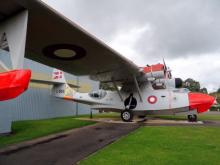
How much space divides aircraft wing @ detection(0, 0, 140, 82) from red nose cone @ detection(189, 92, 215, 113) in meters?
4.06

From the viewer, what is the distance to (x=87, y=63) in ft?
36.8

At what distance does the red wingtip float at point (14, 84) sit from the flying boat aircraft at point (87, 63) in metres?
0.54

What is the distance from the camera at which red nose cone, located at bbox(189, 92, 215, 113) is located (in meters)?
13.5

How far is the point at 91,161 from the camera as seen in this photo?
15.7 feet

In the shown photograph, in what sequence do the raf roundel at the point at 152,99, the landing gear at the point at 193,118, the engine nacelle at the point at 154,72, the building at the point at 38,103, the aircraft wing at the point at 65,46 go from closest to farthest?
the aircraft wing at the point at 65,46, the landing gear at the point at 193,118, the engine nacelle at the point at 154,72, the raf roundel at the point at 152,99, the building at the point at 38,103

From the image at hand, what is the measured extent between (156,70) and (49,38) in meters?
9.04

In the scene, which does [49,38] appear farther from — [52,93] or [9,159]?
[52,93]

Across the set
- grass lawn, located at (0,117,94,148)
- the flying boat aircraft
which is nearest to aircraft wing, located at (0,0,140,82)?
the flying boat aircraft

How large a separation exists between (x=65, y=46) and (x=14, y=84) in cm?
432

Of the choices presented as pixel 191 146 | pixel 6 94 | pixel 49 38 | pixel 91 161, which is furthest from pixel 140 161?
pixel 49 38

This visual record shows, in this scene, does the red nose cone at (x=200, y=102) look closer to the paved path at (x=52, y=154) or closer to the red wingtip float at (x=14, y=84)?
the paved path at (x=52, y=154)

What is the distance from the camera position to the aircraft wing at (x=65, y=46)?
16.2ft

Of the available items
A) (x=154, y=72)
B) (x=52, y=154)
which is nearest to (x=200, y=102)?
(x=154, y=72)

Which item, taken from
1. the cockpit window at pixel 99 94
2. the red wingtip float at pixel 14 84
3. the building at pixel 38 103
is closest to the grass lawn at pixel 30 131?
the building at pixel 38 103
